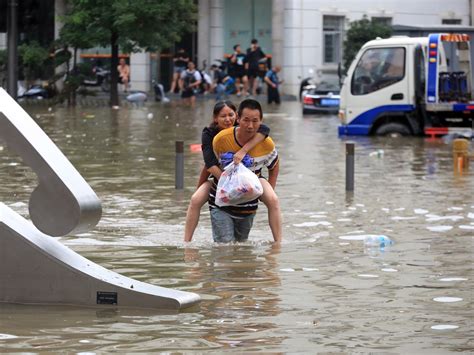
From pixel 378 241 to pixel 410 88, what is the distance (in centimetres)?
1874

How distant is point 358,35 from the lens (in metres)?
58.4

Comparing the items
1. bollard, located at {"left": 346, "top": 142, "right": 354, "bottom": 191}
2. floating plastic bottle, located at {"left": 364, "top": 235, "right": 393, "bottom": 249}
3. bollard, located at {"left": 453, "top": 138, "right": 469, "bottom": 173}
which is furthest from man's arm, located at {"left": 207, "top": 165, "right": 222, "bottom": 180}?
bollard, located at {"left": 453, "top": 138, "right": 469, "bottom": 173}

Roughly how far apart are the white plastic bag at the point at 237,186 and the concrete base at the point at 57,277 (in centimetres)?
293

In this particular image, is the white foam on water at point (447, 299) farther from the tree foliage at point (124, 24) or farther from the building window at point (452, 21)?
the building window at point (452, 21)

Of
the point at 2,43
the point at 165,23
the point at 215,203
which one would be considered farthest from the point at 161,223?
the point at 2,43

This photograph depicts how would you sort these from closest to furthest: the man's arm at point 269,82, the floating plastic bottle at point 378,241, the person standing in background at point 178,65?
the floating plastic bottle at point 378,241 → the man's arm at point 269,82 → the person standing in background at point 178,65

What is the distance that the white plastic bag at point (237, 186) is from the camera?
12180mm

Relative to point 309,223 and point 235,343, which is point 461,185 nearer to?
point 309,223

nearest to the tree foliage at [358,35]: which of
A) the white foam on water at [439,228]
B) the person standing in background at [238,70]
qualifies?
the person standing in background at [238,70]

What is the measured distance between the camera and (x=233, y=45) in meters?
62.0

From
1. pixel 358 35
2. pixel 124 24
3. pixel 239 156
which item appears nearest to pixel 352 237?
pixel 239 156

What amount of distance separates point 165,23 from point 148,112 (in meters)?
4.66

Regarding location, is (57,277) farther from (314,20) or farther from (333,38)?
(333,38)

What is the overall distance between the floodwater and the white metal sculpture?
11cm
